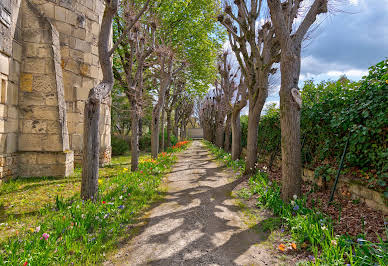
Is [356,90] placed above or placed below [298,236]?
above

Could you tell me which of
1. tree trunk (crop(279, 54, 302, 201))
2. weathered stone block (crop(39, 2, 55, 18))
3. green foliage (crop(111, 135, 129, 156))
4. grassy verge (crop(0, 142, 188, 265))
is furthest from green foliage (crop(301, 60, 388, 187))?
green foliage (crop(111, 135, 129, 156))

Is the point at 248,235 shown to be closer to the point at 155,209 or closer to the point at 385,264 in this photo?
the point at 385,264

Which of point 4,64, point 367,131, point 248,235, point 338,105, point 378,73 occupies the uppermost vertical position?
point 4,64

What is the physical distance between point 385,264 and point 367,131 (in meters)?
2.20

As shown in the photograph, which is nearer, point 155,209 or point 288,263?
point 288,263

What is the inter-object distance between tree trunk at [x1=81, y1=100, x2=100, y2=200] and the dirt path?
126cm

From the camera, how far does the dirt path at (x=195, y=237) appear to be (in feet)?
8.32

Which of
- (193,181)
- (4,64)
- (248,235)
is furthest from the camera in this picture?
(193,181)

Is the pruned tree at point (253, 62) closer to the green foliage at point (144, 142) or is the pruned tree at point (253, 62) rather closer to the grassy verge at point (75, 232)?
the grassy verge at point (75, 232)

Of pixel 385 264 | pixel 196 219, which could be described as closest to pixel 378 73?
pixel 385 264

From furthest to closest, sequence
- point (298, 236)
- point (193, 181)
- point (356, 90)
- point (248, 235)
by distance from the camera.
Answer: point (193, 181), point (356, 90), point (248, 235), point (298, 236)

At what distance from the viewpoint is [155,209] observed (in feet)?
13.6

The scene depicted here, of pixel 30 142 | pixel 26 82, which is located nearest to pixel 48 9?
pixel 26 82

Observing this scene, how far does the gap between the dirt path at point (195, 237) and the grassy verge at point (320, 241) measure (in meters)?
0.46
